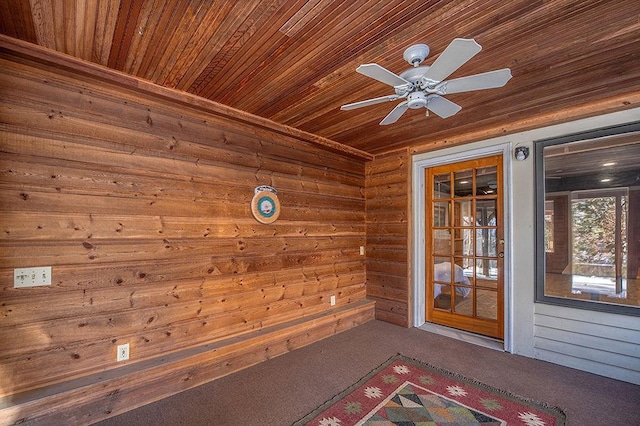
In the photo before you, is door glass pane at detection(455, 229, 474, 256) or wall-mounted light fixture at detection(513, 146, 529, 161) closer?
wall-mounted light fixture at detection(513, 146, 529, 161)

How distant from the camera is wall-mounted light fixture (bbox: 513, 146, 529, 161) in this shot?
3.05 metres

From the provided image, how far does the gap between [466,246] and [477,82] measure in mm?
2480

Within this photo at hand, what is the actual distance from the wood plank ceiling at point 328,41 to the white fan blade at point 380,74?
26cm

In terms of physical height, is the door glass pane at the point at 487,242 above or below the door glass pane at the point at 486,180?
below

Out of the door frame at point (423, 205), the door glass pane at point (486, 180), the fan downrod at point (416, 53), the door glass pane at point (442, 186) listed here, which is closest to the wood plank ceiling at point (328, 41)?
the fan downrod at point (416, 53)

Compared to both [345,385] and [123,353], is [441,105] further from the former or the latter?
[123,353]

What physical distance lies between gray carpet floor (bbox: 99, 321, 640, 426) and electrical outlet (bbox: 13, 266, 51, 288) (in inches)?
40.9

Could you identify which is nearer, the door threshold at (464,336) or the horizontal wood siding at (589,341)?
the horizontal wood siding at (589,341)

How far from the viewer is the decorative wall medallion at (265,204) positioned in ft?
9.87

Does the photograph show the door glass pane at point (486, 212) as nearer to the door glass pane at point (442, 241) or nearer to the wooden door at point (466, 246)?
the wooden door at point (466, 246)

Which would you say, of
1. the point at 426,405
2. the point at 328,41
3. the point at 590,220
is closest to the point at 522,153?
the point at 590,220

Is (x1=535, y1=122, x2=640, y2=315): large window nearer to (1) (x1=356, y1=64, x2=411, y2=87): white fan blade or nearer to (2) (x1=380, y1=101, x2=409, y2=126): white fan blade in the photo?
(2) (x1=380, y1=101, x2=409, y2=126): white fan blade

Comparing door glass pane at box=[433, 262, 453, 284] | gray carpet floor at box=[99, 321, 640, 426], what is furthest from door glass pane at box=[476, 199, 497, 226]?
gray carpet floor at box=[99, 321, 640, 426]

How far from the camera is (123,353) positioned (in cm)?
220
